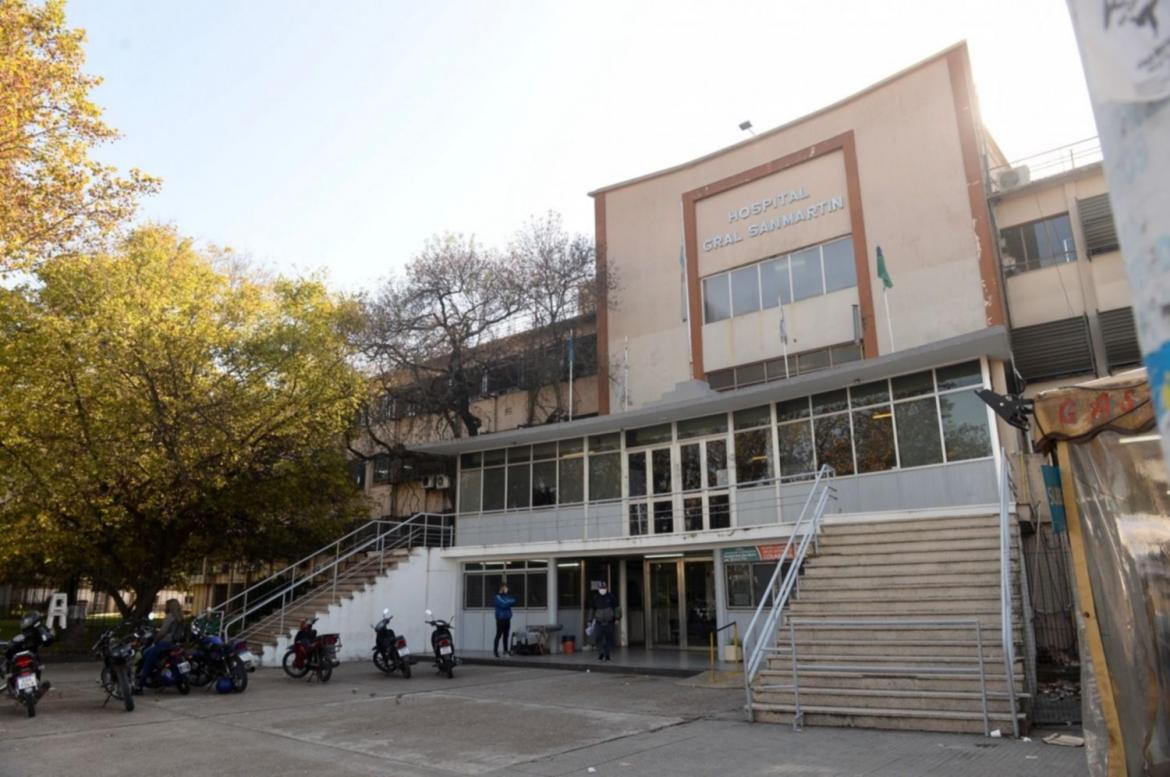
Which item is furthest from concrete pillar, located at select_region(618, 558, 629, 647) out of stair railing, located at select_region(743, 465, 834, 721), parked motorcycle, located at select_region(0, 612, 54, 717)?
parked motorcycle, located at select_region(0, 612, 54, 717)

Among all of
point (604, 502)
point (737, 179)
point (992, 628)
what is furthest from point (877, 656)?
point (737, 179)

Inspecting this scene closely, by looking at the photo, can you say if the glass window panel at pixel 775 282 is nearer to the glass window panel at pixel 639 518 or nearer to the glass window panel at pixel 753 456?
the glass window panel at pixel 753 456

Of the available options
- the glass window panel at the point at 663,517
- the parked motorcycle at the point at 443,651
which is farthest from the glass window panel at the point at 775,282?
the parked motorcycle at the point at 443,651

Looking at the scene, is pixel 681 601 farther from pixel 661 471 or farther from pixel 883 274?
pixel 883 274

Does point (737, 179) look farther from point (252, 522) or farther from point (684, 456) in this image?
point (252, 522)

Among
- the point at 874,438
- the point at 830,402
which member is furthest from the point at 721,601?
the point at 830,402

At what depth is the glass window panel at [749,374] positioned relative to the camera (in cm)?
2200

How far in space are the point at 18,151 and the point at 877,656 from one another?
15.1 m

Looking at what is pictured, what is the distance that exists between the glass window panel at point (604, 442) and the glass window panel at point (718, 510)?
3.06m

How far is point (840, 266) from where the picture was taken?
21172 mm

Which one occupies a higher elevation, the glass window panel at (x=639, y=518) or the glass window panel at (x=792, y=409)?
the glass window panel at (x=792, y=409)

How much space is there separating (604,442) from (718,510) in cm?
373

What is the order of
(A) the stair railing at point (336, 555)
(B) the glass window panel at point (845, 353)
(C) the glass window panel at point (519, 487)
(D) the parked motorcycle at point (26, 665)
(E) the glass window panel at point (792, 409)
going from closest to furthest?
(D) the parked motorcycle at point (26, 665) < (E) the glass window panel at point (792, 409) < (B) the glass window panel at point (845, 353) < (A) the stair railing at point (336, 555) < (C) the glass window panel at point (519, 487)

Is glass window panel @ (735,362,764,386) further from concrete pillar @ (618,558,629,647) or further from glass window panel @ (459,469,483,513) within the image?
glass window panel @ (459,469,483,513)
